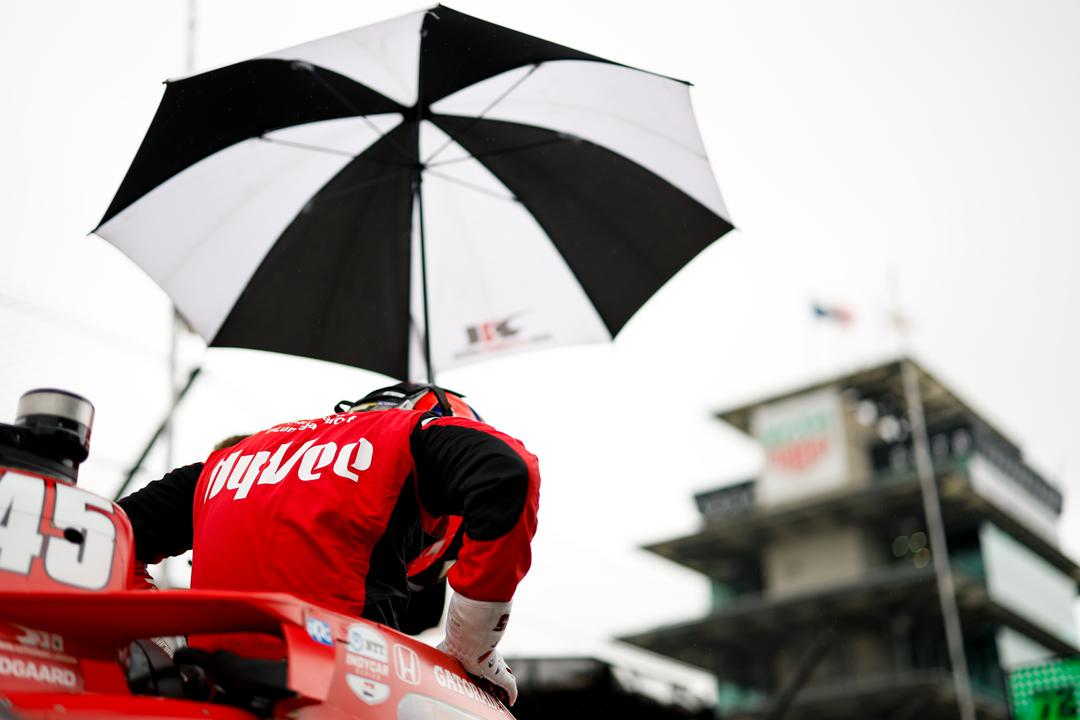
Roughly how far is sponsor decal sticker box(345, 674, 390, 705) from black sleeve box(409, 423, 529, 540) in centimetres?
35

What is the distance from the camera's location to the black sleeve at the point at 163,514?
274cm

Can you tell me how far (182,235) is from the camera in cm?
419

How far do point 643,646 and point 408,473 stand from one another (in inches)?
1966

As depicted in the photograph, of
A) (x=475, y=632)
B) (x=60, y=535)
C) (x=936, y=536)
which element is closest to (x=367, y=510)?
(x=475, y=632)

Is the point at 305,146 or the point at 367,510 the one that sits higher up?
the point at 305,146

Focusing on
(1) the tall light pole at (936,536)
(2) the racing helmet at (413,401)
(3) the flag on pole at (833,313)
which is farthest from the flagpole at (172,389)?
(3) the flag on pole at (833,313)

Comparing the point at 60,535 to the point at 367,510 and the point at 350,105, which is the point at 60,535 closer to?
the point at 367,510

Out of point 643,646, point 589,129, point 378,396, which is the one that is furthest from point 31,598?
point 643,646

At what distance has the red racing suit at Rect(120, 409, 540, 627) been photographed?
2.23 m

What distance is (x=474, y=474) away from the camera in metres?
2.25

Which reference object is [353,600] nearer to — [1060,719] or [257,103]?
[257,103]

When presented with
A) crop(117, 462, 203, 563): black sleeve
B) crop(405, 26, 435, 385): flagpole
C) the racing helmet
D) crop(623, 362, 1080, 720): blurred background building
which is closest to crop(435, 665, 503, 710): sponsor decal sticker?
the racing helmet

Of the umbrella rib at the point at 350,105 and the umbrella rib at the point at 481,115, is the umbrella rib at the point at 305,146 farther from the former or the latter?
the umbrella rib at the point at 481,115

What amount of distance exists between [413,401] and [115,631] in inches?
37.5
